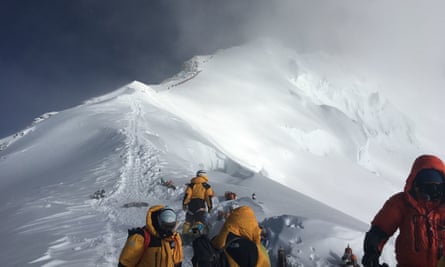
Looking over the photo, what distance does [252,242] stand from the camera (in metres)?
3.00

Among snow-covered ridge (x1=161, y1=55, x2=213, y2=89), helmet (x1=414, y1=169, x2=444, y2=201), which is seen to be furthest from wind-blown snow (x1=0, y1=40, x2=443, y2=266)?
helmet (x1=414, y1=169, x2=444, y2=201)

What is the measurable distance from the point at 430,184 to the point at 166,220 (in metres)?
2.60

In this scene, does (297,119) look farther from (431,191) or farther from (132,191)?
(431,191)

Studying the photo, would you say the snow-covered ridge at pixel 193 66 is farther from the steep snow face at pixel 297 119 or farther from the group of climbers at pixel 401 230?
the group of climbers at pixel 401 230

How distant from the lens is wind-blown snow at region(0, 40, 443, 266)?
6.62m

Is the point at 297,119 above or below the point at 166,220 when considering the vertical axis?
above

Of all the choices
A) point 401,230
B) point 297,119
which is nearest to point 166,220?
point 401,230

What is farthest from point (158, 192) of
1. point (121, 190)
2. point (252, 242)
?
point (252, 242)

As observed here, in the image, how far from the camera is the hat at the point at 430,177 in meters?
3.11

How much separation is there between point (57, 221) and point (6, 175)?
10.9 metres

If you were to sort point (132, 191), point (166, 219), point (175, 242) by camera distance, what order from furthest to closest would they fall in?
point (132, 191) → point (175, 242) → point (166, 219)

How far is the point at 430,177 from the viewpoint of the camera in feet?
10.3

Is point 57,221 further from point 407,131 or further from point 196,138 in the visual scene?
point 407,131

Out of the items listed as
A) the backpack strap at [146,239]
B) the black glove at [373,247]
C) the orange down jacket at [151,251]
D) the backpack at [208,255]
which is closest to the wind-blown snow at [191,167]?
the black glove at [373,247]
